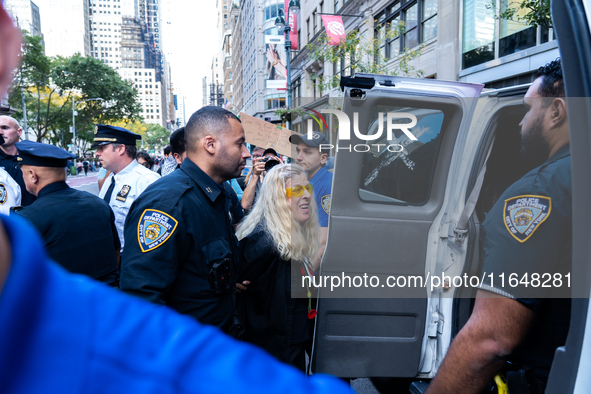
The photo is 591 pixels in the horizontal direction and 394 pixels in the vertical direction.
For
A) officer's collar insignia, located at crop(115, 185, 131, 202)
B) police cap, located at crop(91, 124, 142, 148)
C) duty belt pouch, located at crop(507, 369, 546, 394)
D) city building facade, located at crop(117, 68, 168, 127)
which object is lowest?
duty belt pouch, located at crop(507, 369, 546, 394)

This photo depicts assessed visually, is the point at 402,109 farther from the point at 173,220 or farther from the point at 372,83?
the point at 173,220

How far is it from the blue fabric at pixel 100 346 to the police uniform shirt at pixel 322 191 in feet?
10.4

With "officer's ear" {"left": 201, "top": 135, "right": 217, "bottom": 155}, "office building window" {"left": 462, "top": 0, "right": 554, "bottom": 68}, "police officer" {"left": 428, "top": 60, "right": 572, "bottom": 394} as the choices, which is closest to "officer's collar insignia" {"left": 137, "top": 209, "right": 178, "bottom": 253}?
"officer's ear" {"left": 201, "top": 135, "right": 217, "bottom": 155}

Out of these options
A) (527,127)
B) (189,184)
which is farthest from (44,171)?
(527,127)

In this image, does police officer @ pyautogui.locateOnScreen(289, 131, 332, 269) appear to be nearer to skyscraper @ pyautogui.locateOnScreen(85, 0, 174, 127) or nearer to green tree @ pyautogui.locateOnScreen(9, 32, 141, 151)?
green tree @ pyautogui.locateOnScreen(9, 32, 141, 151)

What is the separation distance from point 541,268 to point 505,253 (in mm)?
130

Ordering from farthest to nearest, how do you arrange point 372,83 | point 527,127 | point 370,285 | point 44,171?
point 44,171
point 370,285
point 372,83
point 527,127

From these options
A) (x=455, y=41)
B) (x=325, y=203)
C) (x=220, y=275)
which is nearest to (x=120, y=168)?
(x=325, y=203)

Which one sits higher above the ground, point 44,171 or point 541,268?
point 44,171

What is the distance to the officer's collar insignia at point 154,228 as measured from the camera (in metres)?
1.89

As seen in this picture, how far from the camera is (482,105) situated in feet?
7.82

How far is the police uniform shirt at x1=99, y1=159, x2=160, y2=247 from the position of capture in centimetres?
420

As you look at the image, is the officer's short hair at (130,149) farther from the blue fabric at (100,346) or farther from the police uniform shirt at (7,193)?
the blue fabric at (100,346)

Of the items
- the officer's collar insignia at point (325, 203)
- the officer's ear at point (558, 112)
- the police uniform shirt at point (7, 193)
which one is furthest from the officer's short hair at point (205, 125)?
the police uniform shirt at point (7, 193)
